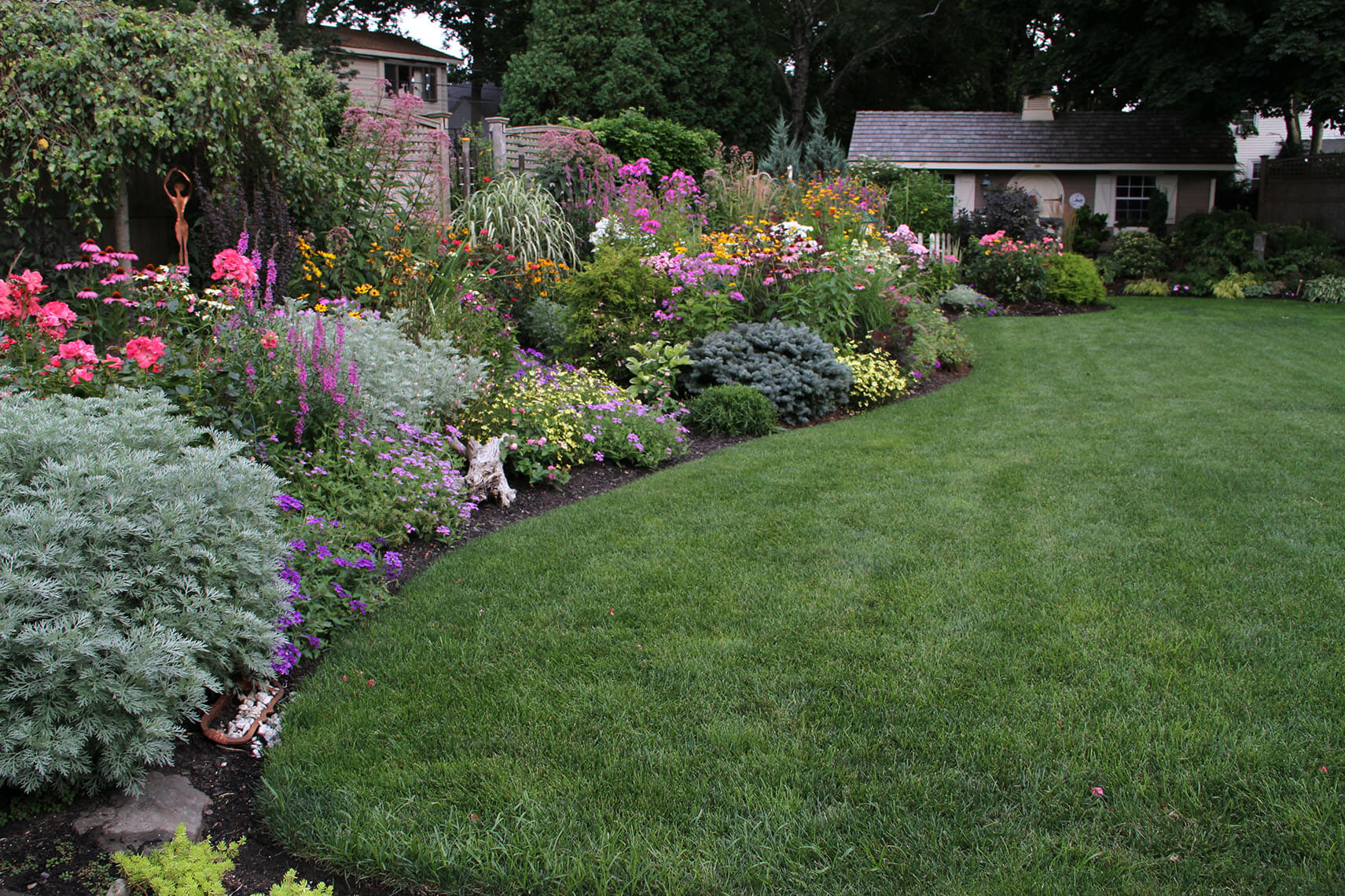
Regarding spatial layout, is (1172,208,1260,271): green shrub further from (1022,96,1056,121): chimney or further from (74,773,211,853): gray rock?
(74,773,211,853): gray rock

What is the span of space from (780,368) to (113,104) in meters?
4.63

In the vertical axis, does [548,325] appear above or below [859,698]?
above

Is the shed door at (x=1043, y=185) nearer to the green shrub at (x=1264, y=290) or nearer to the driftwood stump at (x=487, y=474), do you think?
the green shrub at (x=1264, y=290)

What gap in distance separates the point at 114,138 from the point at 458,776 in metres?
4.60

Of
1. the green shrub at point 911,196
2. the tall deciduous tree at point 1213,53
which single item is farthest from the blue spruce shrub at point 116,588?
the tall deciduous tree at point 1213,53

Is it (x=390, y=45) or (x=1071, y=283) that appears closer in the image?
(x=1071, y=283)

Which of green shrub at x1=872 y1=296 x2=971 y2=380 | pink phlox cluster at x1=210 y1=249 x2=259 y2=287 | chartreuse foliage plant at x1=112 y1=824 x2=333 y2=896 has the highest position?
pink phlox cluster at x1=210 y1=249 x2=259 y2=287

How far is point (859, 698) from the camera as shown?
9.27 feet

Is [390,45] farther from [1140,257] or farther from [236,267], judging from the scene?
[236,267]

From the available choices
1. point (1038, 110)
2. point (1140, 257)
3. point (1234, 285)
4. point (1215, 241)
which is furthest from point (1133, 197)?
point (1234, 285)

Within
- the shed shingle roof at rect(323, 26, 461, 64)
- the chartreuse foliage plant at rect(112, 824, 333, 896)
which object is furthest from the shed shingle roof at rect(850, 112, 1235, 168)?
the chartreuse foliage plant at rect(112, 824, 333, 896)

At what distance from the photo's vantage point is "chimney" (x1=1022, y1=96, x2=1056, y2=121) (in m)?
22.0

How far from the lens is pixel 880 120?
22.6 m

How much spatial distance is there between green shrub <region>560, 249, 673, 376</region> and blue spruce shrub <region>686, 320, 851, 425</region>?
0.52 metres
